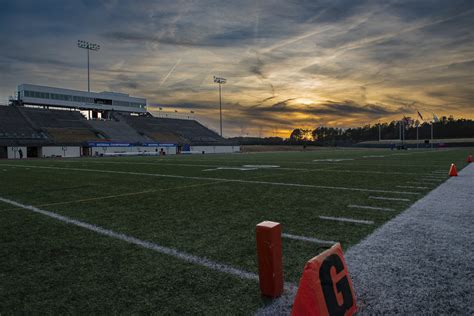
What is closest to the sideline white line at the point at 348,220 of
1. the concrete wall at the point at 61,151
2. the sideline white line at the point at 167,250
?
the sideline white line at the point at 167,250

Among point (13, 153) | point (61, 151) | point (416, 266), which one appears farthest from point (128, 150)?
point (416, 266)

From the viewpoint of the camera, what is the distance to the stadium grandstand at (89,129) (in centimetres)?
4341

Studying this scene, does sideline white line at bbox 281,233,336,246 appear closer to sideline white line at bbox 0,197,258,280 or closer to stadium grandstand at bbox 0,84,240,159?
sideline white line at bbox 0,197,258,280

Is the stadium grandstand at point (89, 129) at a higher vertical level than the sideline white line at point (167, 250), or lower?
higher

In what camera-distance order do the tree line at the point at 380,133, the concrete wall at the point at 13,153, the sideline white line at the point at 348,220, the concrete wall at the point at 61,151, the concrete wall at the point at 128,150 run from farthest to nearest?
the tree line at the point at 380,133
the concrete wall at the point at 128,150
the concrete wall at the point at 61,151
the concrete wall at the point at 13,153
the sideline white line at the point at 348,220

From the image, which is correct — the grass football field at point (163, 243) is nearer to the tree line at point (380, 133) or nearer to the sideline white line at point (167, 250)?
the sideline white line at point (167, 250)

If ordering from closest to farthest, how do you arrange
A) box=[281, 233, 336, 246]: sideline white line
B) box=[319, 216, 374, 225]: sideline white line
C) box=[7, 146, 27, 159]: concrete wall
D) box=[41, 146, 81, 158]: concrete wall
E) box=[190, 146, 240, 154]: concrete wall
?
box=[281, 233, 336, 246]: sideline white line < box=[319, 216, 374, 225]: sideline white line < box=[7, 146, 27, 159]: concrete wall < box=[41, 146, 81, 158]: concrete wall < box=[190, 146, 240, 154]: concrete wall

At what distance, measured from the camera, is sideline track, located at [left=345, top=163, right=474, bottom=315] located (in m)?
2.34

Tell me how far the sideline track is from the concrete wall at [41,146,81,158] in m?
45.7

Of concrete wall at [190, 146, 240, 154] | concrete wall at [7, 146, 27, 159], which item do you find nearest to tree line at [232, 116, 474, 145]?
concrete wall at [190, 146, 240, 154]

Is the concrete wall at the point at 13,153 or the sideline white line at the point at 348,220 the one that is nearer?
the sideline white line at the point at 348,220

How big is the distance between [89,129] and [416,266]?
57.1 m

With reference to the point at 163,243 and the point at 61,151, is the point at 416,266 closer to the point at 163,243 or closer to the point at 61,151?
the point at 163,243

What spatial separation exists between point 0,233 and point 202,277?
3228mm
